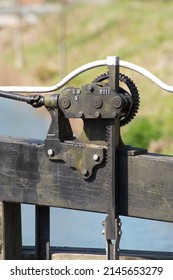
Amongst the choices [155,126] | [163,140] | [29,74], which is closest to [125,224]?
[163,140]

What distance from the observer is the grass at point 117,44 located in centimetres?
2147

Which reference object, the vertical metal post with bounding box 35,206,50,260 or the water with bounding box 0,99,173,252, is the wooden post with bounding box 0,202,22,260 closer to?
the vertical metal post with bounding box 35,206,50,260

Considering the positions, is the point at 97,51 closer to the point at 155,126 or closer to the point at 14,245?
the point at 155,126

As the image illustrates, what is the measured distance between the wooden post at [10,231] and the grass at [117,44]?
1011cm

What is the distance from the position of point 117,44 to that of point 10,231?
2542cm

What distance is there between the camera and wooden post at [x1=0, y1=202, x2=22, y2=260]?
24.4ft

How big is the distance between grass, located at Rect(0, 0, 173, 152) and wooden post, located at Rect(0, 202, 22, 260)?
10.1m

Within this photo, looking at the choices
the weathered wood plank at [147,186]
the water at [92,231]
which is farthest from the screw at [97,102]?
the water at [92,231]

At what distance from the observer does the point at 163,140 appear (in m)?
17.2

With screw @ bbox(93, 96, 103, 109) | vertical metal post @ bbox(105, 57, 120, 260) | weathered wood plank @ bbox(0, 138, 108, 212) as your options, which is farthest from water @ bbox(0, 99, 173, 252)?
screw @ bbox(93, 96, 103, 109)

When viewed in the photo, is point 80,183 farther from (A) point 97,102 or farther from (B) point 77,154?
(A) point 97,102

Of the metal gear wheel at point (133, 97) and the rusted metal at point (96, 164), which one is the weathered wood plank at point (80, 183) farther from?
the metal gear wheel at point (133, 97)

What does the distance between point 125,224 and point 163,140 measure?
20.5ft

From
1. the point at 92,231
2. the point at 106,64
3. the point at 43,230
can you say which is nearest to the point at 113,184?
the point at 106,64
